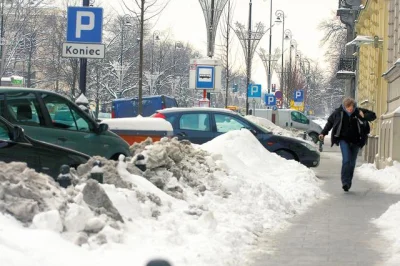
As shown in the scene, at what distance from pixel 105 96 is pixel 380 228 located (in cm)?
6272

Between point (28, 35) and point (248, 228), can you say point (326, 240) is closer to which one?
point (248, 228)

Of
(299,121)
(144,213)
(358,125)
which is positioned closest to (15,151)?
(144,213)

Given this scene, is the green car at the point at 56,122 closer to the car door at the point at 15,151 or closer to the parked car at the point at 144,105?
the car door at the point at 15,151

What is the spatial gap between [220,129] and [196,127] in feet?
1.86

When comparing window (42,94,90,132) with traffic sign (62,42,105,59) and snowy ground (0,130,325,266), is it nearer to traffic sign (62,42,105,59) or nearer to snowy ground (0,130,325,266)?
snowy ground (0,130,325,266)

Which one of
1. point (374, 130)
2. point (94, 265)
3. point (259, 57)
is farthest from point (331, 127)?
point (259, 57)

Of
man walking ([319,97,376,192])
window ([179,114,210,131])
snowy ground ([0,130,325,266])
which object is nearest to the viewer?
snowy ground ([0,130,325,266])

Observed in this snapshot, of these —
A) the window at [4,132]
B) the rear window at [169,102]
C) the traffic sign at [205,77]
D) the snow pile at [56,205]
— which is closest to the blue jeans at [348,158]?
the window at [4,132]

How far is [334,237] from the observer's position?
29.2ft

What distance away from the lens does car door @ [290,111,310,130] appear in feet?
153

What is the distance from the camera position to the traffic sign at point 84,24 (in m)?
13.8

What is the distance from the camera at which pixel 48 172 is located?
349 inches

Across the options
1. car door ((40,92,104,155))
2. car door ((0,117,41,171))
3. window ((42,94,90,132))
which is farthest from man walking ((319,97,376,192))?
car door ((0,117,41,171))

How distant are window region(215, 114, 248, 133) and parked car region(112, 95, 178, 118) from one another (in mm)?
24785
